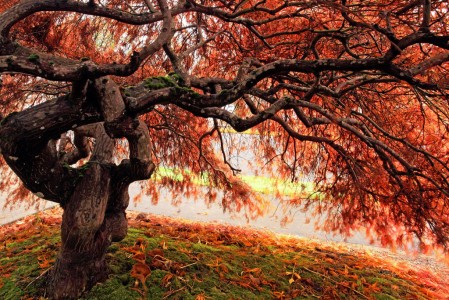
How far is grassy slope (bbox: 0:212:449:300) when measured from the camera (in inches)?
97.2

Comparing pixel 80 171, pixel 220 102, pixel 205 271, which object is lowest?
pixel 205 271

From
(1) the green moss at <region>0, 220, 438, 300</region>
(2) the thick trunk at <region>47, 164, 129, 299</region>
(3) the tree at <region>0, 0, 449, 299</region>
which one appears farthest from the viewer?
(1) the green moss at <region>0, 220, 438, 300</region>

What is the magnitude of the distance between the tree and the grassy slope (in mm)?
362

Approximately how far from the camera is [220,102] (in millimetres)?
1983

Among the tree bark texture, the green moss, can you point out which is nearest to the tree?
the tree bark texture

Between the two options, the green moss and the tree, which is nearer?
the tree

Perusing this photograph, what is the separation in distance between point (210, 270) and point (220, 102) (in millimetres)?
1591

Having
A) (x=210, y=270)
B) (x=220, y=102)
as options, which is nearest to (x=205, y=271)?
(x=210, y=270)

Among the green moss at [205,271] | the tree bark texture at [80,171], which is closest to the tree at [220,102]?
the tree bark texture at [80,171]

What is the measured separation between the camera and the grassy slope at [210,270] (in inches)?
97.2

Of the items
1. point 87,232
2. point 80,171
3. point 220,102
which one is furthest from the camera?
point 80,171

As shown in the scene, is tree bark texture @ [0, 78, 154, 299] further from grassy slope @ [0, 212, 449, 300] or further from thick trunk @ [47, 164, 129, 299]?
grassy slope @ [0, 212, 449, 300]

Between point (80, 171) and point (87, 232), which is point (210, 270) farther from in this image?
point (80, 171)

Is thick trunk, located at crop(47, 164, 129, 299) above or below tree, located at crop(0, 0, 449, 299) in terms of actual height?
below
